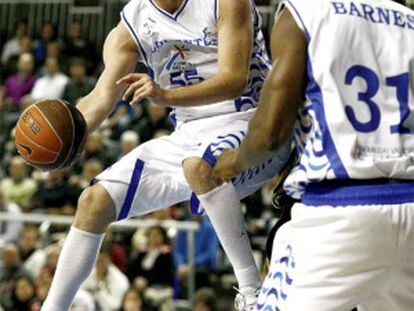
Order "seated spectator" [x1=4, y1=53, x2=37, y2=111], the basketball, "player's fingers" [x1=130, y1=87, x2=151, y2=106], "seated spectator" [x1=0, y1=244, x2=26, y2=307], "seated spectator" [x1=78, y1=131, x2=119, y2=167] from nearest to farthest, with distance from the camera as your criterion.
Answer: "player's fingers" [x1=130, y1=87, x2=151, y2=106], the basketball, "seated spectator" [x1=0, y1=244, x2=26, y2=307], "seated spectator" [x1=78, y1=131, x2=119, y2=167], "seated spectator" [x1=4, y1=53, x2=37, y2=111]

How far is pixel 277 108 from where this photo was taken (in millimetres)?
4312

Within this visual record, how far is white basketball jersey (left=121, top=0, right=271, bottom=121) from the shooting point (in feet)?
19.6

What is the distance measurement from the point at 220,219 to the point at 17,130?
1238 mm

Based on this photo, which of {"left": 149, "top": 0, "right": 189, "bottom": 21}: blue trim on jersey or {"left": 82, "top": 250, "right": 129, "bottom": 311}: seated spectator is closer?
{"left": 149, "top": 0, "right": 189, "bottom": 21}: blue trim on jersey

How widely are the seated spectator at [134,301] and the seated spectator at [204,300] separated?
0.59 metres

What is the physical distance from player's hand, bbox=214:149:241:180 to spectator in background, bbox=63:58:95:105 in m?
9.82

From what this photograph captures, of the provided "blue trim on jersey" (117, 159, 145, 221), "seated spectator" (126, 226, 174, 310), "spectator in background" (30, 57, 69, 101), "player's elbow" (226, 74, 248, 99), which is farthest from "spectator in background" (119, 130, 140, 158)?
"player's elbow" (226, 74, 248, 99)

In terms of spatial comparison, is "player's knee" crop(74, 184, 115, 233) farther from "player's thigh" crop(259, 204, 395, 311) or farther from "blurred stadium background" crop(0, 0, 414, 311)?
"player's thigh" crop(259, 204, 395, 311)

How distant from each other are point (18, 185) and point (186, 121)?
7.67 meters

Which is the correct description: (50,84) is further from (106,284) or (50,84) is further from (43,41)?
(106,284)

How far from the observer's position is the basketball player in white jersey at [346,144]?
4297 mm

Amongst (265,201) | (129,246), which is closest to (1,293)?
(129,246)

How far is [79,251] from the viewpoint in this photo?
585 cm

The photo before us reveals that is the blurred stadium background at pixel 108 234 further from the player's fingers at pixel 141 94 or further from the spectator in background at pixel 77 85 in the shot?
the player's fingers at pixel 141 94
